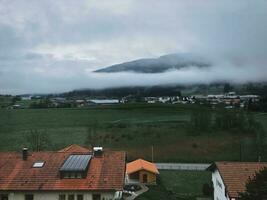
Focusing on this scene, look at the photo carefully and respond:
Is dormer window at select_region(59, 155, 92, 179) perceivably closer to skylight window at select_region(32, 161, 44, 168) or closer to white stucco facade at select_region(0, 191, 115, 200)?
A: white stucco facade at select_region(0, 191, 115, 200)

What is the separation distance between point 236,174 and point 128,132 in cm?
5318

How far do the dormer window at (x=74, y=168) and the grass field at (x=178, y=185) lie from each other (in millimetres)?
6936

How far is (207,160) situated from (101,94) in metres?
45.4

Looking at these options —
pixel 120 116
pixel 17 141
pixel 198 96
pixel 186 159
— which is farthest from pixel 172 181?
pixel 198 96

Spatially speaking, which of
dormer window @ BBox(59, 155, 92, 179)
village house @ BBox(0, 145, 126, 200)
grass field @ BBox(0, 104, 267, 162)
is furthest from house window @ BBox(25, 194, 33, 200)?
grass field @ BBox(0, 104, 267, 162)

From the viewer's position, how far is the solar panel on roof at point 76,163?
35.0 m

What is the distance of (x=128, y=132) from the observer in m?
88.4

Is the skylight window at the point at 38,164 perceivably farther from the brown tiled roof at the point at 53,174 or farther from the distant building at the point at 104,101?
the distant building at the point at 104,101

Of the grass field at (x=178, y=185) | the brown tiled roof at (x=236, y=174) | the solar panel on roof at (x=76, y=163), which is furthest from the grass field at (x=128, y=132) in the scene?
the brown tiled roof at (x=236, y=174)

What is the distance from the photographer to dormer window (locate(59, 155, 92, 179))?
34.8 meters

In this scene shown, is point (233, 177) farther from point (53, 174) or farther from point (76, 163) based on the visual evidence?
point (53, 174)

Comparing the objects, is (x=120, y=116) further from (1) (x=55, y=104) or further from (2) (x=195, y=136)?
(2) (x=195, y=136)

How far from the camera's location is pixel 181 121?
97125 mm

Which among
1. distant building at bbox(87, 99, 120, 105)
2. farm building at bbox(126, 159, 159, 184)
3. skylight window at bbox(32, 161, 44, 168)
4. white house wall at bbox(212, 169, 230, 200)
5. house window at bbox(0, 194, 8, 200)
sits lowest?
farm building at bbox(126, 159, 159, 184)
